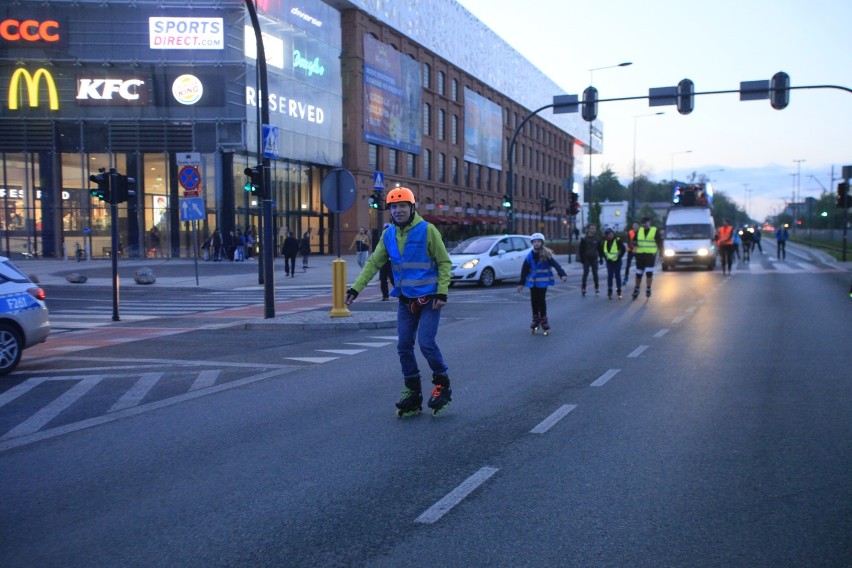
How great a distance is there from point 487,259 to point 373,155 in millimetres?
27378

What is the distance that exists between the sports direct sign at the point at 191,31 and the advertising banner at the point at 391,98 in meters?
11.9

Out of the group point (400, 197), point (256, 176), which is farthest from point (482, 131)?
point (400, 197)

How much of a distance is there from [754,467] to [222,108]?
37.1 metres

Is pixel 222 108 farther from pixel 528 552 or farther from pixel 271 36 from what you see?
pixel 528 552

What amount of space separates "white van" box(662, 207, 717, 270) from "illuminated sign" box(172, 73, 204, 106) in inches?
886

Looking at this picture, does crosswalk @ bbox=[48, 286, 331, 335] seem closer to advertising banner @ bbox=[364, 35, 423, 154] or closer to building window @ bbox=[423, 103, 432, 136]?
advertising banner @ bbox=[364, 35, 423, 154]

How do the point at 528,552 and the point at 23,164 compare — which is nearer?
the point at 528,552

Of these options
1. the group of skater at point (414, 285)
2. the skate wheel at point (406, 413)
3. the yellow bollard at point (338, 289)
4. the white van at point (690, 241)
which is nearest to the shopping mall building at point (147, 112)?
the white van at point (690, 241)

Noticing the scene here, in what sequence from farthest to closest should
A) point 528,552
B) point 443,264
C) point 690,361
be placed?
1. point 690,361
2. point 443,264
3. point 528,552

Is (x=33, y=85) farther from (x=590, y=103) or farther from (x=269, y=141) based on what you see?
(x=269, y=141)

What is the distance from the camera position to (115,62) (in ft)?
128

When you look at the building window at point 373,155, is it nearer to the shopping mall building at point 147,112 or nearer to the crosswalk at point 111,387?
the shopping mall building at point 147,112

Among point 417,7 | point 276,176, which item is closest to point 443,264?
point 276,176

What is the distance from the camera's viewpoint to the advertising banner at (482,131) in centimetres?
6800
